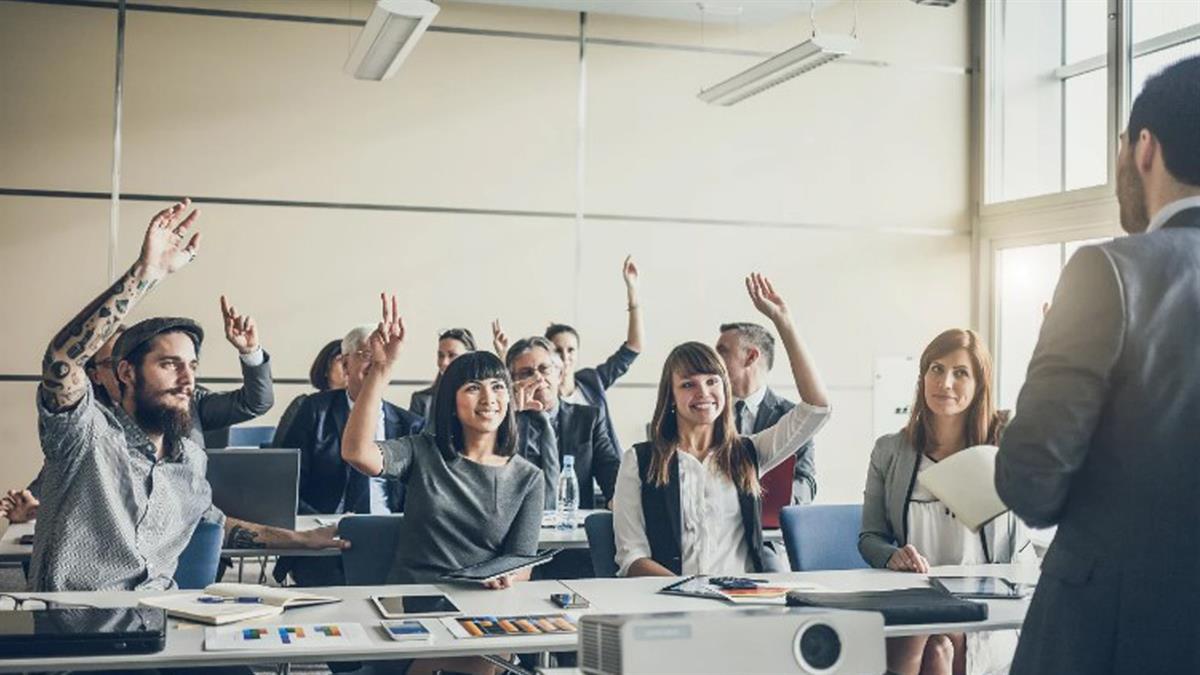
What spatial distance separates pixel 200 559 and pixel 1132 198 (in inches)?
105

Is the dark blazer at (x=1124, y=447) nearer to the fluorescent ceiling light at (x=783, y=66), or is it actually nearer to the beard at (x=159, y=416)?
the beard at (x=159, y=416)

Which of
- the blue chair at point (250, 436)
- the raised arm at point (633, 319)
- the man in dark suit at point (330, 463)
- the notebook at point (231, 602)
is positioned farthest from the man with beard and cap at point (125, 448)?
the raised arm at point (633, 319)

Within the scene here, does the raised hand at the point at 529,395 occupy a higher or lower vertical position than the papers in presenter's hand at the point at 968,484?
higher

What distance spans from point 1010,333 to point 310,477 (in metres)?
5.02

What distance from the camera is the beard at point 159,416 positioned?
3365 millimetres

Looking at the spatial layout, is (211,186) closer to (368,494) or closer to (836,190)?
(368,494)

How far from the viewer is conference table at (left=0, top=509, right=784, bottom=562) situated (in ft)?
13.1

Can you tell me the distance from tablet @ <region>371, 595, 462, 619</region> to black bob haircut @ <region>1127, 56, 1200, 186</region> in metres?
1.86

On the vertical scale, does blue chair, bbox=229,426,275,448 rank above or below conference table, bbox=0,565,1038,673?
above

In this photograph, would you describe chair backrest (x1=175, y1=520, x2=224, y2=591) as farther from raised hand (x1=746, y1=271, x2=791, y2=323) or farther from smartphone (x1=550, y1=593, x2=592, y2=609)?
raised hand (x1=746, y1=271, x2=791, y2=323)

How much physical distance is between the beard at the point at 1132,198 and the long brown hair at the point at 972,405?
2022mm

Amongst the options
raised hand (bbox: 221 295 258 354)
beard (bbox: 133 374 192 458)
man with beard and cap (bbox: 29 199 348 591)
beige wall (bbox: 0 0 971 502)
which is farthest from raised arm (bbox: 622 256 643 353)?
beard (bbox: 133 374 192 458)

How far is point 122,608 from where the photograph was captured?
2.77m

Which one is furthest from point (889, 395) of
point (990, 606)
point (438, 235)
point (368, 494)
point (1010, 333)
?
point (990, 606)
